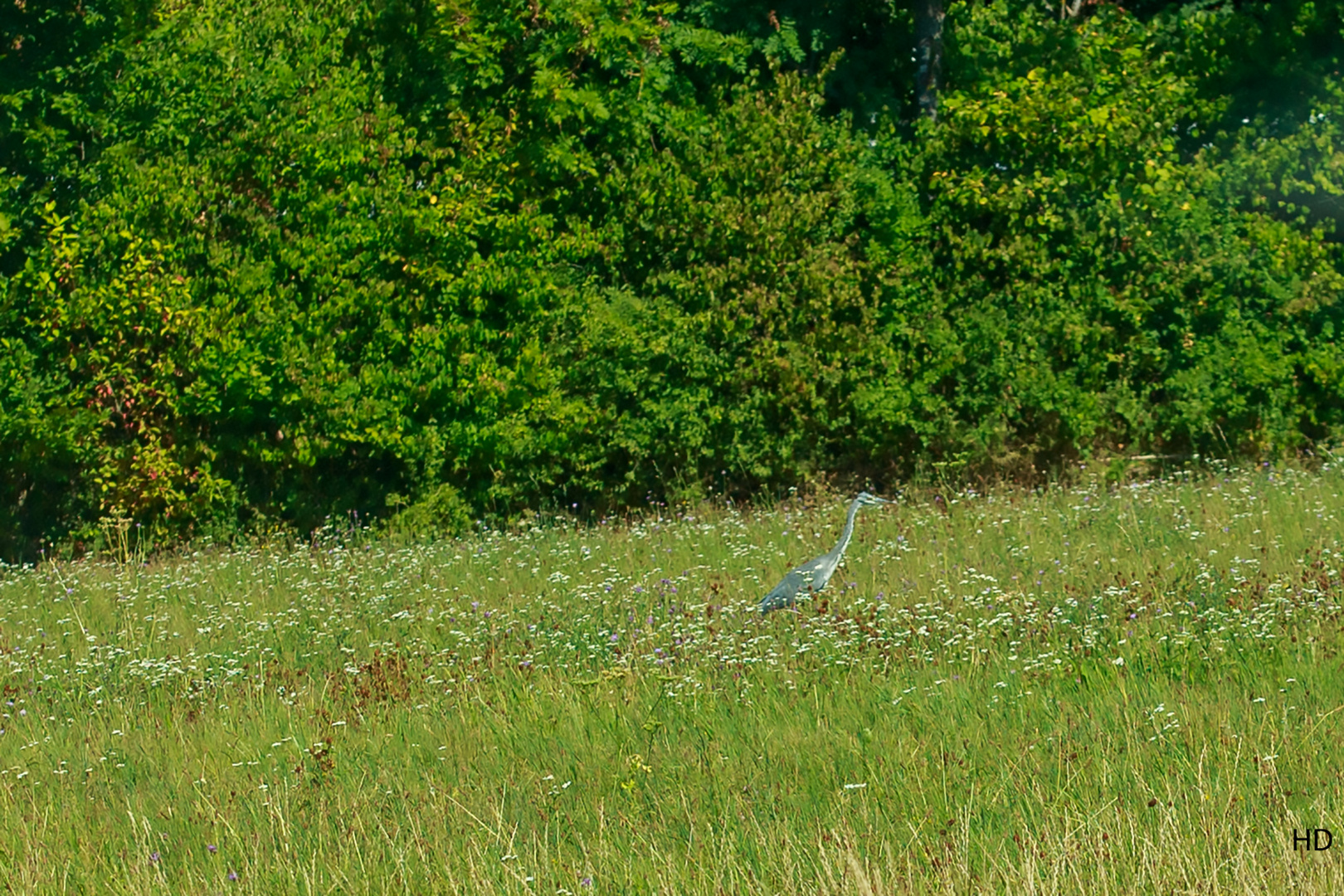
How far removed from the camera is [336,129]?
483 inches

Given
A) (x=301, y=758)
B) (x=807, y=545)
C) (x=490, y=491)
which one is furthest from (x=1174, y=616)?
(x=490, y=491)

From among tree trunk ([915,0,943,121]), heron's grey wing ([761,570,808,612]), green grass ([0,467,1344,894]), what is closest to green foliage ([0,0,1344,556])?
tree trunk ([915,0,943,121])

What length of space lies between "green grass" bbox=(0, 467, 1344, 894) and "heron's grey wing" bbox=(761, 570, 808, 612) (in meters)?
Answer: 0.08

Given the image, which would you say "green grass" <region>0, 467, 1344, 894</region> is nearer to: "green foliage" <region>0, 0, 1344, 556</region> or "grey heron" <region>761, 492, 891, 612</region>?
"grey heron" <region>761, 492, 891, 612</region>

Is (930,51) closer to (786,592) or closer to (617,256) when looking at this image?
(617,256)

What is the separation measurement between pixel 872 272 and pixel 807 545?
395 cm

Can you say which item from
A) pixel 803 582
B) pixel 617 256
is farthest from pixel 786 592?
pixel 617 256

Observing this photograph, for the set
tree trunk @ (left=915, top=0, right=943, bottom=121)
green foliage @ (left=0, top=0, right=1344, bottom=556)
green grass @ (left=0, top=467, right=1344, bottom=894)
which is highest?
tree trunk @ (left=915, top=0, right=943, bottom=121)

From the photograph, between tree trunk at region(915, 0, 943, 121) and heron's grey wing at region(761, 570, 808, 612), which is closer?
heron's grey wing at region(761, 570, 808, 612)

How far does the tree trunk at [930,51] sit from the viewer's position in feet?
45.3

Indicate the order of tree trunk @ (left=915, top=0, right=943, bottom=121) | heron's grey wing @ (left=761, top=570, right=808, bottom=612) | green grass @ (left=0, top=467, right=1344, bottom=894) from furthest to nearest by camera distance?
tree trunk @ (left=915, top=0, right=943, bottom=121)
heron's grey wing @ (left=761, top=570, right=808, bottom=612)
green grass @ (left=0, top=467, right=1344, bottom=894)

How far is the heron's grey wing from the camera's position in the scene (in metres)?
7.68

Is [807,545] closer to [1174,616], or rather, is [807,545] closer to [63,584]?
[1174,616]

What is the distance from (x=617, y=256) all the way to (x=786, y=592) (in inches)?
234
